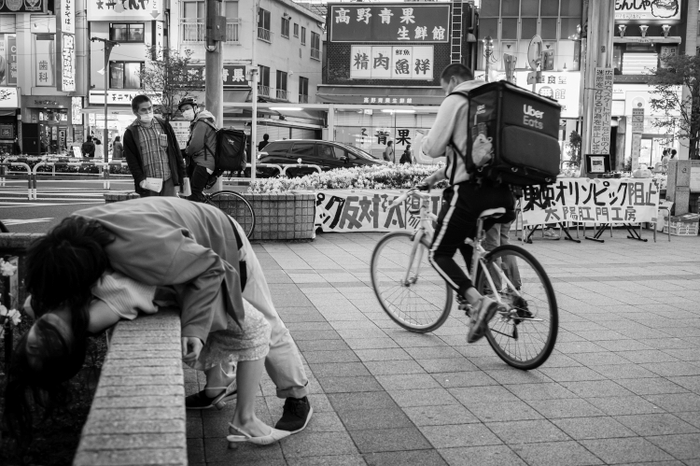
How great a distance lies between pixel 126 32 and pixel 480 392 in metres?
42.7

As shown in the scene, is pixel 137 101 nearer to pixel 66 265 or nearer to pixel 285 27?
pixel 66 265

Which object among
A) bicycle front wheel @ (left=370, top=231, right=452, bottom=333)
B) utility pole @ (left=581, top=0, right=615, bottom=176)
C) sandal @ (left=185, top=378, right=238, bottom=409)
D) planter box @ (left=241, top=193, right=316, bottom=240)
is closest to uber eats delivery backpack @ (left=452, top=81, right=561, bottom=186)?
bicycle front wheel @ (left=370, top=231, right=452, bottom=333)

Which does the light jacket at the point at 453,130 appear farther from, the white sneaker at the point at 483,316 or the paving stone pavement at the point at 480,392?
the paving stone pavement at the point at 480,392

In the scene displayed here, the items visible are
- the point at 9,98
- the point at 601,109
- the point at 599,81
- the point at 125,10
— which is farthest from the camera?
the point at 9,98

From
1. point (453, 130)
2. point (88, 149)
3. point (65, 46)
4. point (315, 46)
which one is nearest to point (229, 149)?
point (453, 130)

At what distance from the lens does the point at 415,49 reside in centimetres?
3800

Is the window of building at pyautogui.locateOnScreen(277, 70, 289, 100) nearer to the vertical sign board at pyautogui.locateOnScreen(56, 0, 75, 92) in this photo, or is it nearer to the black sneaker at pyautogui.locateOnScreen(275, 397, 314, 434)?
the vertical sign board at pyautogui.locateOnScreen(56, 0, 75, 92)

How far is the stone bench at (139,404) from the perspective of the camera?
159 cm

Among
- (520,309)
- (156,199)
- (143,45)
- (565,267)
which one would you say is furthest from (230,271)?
(143,45)

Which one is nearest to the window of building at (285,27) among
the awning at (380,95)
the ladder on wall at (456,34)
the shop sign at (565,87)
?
the awning at (380,95)

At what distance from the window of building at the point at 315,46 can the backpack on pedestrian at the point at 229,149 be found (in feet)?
124

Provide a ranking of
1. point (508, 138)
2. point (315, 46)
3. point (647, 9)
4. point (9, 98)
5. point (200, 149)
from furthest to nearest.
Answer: point (315, 46)
point (9, 98)
point (647, 9)
point (200, 149)
point (508, 138)

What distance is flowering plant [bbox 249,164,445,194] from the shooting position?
11.4 metres

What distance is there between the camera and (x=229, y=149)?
9750mm
